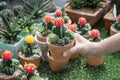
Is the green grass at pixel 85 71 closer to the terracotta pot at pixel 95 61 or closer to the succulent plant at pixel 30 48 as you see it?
the terracotta pot at pixel 95 61

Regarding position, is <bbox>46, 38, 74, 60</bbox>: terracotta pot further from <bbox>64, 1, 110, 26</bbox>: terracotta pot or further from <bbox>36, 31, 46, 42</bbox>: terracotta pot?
<bbox>64, 1, 110, 26</bbox>: terracotta pot

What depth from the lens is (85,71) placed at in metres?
3.12

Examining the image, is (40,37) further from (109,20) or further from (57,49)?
(109,20)

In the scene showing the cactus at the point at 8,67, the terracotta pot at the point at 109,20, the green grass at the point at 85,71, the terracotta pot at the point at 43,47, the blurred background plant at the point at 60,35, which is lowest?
the green grass at the point at 85,71

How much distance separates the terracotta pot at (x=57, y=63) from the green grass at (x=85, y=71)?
4 centimetres

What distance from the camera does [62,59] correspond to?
2.95 metres

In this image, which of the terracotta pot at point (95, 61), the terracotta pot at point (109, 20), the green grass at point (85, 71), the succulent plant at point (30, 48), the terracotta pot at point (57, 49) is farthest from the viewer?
the terracotta pot at point (109, 20)

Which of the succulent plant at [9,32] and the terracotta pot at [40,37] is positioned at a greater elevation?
the succulent plant at [9,32]

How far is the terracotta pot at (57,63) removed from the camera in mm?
2967

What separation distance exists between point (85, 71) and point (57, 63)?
328 millimetres

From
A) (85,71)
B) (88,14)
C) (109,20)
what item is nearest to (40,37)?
(85,71)

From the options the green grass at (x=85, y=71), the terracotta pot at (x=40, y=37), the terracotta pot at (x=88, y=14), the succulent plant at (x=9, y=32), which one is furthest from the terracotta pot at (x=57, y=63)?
the terracotta pot at (x=88, y=14)

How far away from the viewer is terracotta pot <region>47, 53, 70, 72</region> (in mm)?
A: 2967

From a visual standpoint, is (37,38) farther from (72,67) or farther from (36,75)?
(36,75)
